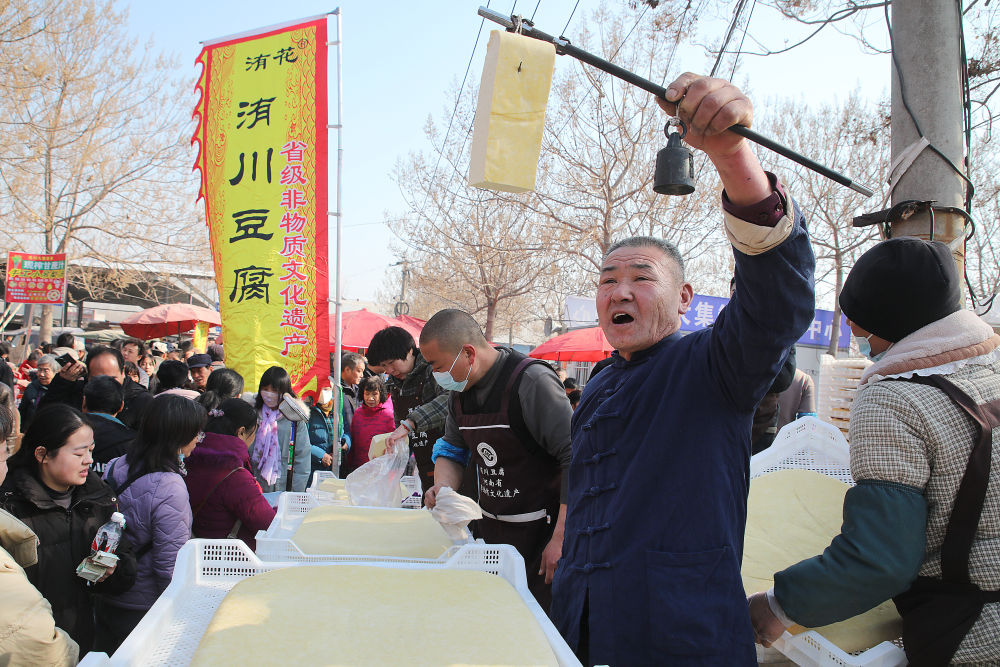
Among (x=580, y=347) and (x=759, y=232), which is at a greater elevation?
(x=759, y=232)

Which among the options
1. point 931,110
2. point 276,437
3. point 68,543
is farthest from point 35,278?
point 931,110

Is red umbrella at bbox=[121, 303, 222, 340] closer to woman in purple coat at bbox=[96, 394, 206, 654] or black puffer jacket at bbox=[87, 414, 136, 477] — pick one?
black puffer jacket at bbox=[87, 414, 136, 477]

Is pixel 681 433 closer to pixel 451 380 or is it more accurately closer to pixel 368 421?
pixel 451 380

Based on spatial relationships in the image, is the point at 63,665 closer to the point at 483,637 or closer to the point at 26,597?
the point at 26,597

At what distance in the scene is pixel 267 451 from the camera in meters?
4.99

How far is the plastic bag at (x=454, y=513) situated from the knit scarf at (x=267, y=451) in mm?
3078

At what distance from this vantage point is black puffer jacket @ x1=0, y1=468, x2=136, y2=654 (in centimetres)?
227

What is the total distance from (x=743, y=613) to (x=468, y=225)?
50.4ft

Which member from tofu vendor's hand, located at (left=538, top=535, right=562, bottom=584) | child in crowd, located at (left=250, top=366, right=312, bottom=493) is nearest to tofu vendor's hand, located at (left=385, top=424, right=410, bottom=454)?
tofu vendor's hand, located at (left=538, top=535, right=562, bottom=584)

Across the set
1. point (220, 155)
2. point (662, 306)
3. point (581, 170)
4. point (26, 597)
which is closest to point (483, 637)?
point (662, 306)

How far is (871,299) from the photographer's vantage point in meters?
1.58

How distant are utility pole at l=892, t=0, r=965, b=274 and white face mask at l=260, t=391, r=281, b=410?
4.57 metres

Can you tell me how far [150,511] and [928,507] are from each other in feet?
9.16

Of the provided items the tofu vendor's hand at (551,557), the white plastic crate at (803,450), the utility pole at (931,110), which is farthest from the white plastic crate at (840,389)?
the tofu vendor's hand at (551,557)
